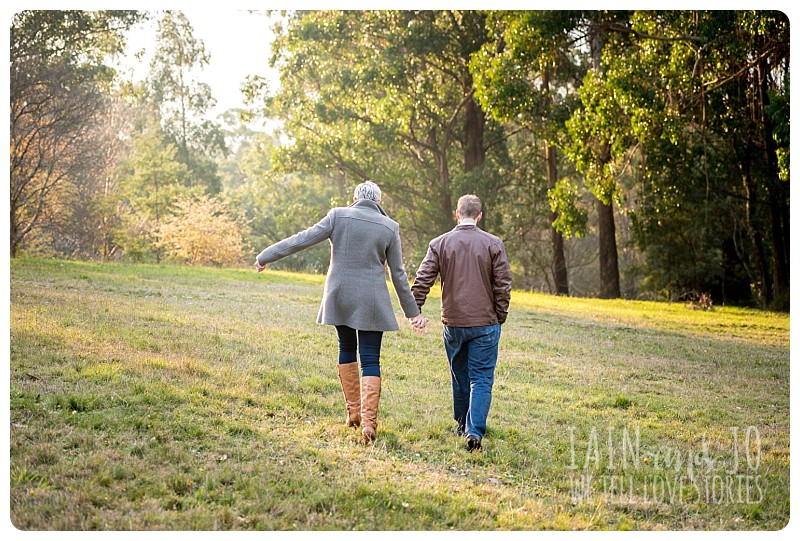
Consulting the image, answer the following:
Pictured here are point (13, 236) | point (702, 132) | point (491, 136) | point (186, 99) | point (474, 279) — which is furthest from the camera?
point (186, 99)

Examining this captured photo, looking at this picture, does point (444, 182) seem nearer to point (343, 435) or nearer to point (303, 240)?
point (303, 240)

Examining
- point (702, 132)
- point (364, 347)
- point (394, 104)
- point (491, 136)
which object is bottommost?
point (364, 347)

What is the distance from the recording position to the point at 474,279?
6012 millimetres

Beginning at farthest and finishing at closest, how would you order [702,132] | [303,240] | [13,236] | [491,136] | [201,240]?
[201,240] < [491,136] < [13,236] < [702,132] < [303,240]

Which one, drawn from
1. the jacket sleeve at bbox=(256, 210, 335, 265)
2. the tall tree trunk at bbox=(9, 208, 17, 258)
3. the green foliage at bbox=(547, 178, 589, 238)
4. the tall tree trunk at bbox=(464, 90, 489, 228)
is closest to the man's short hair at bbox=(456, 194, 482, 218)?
the jacket sleeve at bbox=(256, 210, 335, 265)

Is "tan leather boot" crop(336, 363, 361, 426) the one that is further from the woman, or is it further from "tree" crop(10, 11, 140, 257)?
"tree" crop(10, 11, 140, 257)

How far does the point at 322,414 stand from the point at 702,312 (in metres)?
15.7

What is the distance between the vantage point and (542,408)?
763 centimetres

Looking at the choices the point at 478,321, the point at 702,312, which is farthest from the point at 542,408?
the point at 702,312

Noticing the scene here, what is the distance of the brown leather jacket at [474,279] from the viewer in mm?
5996

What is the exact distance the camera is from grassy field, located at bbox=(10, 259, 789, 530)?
452 centimetres

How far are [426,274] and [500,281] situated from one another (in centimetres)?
60

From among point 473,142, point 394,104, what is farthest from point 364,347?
point 473,142

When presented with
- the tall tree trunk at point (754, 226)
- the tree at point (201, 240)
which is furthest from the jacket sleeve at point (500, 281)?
the tree at point (201, 240)
